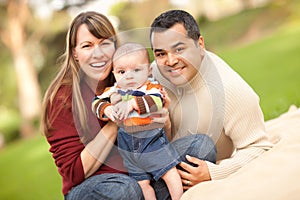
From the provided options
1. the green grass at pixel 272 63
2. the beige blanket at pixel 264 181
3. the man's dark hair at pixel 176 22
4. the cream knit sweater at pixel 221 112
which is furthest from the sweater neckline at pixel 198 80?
the green grass at pixel 272 63

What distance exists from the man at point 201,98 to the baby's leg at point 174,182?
0.10ft

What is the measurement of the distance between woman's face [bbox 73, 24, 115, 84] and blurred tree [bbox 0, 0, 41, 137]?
28.7 ft

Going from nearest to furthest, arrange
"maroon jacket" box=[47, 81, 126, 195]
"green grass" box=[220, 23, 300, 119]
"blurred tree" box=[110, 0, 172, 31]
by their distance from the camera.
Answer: "maroon jacket" box=[47, 81, 126, 195] < "green grass" box=[220, 23, 300, 119] < "blurred tree" box=[110, 0, 172, 31]

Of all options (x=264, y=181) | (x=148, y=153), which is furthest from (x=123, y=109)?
(x=264, y=181)

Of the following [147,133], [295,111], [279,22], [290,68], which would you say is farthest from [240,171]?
[279,22]

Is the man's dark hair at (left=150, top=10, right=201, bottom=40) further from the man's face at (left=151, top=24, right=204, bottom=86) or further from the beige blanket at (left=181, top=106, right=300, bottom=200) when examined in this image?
the beige blanket at (left=181, top=106, right=300, bottom=200)

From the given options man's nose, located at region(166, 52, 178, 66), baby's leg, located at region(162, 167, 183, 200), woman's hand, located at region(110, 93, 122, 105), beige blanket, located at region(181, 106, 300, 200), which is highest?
man's nose, located at region(166, 52, 178, 66)

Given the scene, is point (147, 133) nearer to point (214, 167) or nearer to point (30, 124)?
point (214, 167)

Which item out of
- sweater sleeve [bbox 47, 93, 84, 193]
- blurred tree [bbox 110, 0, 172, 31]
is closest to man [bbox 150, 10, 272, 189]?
sweater sleeve [bbox 47, 93, 84, 193]

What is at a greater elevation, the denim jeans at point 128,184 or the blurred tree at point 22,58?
the blurred tree at point 22,58

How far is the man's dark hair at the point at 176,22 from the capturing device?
5.37 feet

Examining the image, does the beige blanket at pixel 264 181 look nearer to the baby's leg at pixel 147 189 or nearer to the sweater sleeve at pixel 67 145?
the baby's leg at pixel 147 189

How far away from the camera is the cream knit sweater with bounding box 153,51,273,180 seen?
169 centimetres

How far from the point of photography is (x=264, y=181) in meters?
1.51
